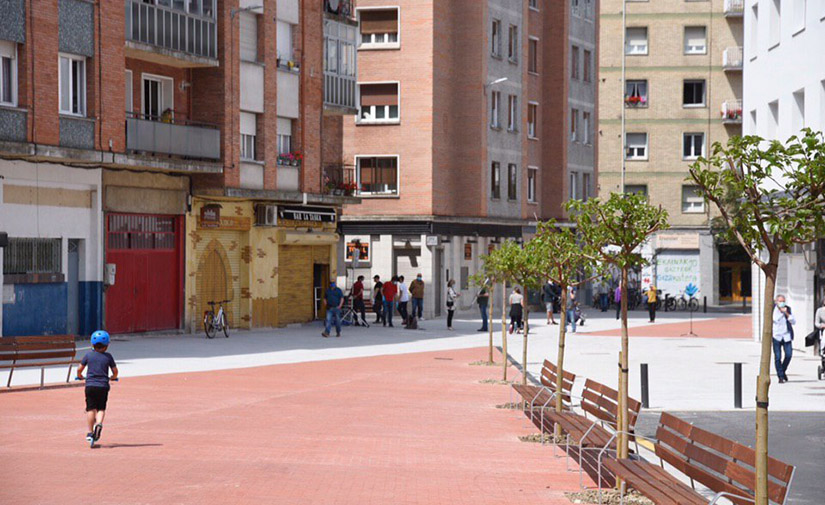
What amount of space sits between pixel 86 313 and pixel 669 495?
2608 centimetres

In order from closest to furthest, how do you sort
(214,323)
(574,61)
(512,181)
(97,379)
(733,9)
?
(97,379)
(214,323)
(512,181)
(574,61)
(733,9)

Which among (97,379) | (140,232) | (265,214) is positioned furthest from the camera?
(265,214)

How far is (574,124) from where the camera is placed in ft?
232

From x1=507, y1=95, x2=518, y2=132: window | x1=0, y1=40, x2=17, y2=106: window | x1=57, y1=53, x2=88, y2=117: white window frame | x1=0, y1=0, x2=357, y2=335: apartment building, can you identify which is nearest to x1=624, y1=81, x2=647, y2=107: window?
x1=507, y1=95, x2=518, y2=132: window

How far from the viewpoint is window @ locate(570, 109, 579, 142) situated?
231ft

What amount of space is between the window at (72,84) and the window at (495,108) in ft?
97.7

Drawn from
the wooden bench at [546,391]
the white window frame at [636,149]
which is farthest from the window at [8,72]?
the white window frame at [636,149]

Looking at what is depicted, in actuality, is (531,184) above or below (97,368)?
above

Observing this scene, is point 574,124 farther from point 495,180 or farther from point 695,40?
point 495,180

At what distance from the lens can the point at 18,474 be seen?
12398 mm

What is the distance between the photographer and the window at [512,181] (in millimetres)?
63031

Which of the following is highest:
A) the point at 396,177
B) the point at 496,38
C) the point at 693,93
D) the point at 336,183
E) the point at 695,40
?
the point at 695,40

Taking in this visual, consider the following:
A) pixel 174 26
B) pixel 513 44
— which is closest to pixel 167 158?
pixel 174 26

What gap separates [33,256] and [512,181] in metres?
34.3
